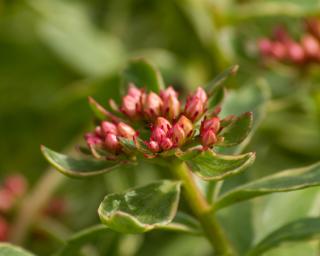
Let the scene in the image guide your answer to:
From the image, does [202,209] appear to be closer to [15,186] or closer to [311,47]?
[311,47]

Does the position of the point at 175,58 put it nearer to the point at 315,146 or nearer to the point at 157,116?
the point at 315,146

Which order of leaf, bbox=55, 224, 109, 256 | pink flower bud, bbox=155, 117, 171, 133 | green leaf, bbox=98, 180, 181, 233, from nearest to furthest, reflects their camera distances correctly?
green leaf, bbox=98, 180, 181, 233, pink flower bud, bbox=155, 117, 171, 133, leaf, bbox=55, 224, 109, 256

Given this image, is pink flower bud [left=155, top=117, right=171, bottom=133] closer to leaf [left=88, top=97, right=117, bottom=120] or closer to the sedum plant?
the sedum plant

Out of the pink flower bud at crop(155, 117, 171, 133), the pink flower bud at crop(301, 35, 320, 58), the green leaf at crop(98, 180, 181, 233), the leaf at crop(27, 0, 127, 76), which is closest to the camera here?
the green leaf at crop(98, 180, 181, 233)

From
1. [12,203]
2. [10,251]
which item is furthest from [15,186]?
[10,251]

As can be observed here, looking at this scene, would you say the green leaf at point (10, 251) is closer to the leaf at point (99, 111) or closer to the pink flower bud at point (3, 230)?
the leaf at point (99, 111)

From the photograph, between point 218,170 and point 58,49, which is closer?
point 218,170

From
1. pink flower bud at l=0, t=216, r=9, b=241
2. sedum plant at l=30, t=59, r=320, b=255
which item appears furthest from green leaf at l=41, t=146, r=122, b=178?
pink flower bud at l=0, t=216, r=9, b=241

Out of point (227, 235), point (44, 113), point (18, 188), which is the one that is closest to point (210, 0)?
point (44, 113)
